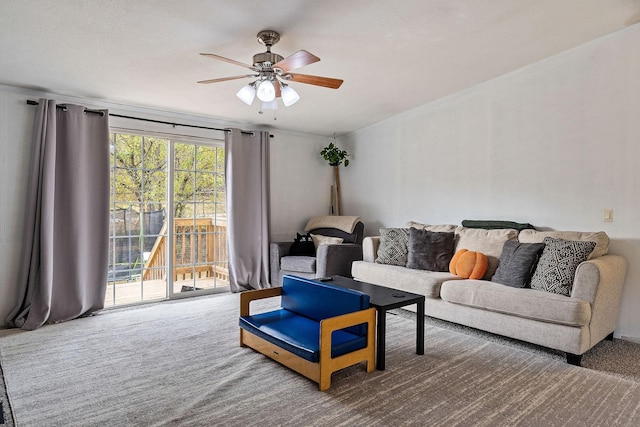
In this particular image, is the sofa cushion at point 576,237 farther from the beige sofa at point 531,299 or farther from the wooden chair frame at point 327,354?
the wooden chair frame at point 327,354

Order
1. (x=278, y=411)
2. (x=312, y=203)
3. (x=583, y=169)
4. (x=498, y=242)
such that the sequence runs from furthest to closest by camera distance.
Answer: (x=312, y=203), (x=498, y=242), (x=583, y=169), (x=278, y=411)

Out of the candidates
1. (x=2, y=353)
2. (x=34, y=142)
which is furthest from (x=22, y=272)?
(x=34, y=142)

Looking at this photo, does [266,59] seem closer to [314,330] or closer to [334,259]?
[314,330]

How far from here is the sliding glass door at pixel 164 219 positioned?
14.0ft

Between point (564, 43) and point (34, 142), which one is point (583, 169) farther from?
point (34, 142)

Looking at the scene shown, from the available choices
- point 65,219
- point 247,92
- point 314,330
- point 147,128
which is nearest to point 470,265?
point 314,330

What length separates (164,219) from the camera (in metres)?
4.57

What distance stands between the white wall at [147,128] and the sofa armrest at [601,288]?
12.4 ft

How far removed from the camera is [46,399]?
2.14 meters

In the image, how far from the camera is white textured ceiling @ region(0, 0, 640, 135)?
7.88 feet

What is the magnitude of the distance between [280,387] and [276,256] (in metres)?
2.78

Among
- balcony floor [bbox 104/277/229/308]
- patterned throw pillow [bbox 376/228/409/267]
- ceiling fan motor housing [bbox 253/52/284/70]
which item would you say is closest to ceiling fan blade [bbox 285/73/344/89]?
ceiling fan motor housing [bbox 253/52/284/70]

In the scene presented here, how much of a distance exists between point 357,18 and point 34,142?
3.27 meters

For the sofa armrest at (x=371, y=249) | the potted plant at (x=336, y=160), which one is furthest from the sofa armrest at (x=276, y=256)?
the potted plant at (x=336, y=160)
